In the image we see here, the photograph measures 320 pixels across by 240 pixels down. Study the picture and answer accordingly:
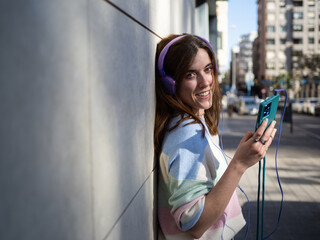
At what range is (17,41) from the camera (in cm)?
62

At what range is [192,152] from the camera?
163 cm

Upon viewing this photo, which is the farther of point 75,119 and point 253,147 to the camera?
point 253,147

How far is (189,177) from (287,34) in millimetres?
90549

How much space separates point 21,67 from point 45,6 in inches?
5.4

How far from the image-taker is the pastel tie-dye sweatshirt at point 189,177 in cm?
159

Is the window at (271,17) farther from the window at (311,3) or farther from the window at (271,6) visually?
the window at (311,3)

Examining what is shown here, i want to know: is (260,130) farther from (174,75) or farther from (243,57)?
(243,57)

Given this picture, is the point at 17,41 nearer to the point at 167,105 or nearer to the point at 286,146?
the point at 167,105

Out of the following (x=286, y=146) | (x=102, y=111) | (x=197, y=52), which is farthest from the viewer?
(x=286, y=146)

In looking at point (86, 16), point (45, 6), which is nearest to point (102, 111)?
point (86, 16)

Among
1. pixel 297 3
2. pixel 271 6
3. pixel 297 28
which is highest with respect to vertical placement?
pixel 297 3

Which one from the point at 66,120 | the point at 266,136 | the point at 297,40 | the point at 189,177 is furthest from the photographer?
the point at 297,40

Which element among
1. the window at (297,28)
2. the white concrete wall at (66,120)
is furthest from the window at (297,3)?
the white concrete wall at (66,120)

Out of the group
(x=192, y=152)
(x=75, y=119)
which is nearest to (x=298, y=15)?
(x=192, y=152)
